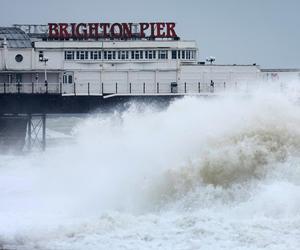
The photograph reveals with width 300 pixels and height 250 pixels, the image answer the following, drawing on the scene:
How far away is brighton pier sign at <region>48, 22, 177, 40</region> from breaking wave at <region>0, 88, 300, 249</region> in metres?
26.4

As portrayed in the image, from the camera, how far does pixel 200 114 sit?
87.1 feet

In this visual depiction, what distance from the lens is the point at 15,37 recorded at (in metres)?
56.6

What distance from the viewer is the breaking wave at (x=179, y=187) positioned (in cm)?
1867

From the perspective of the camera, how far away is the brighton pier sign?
55156mm

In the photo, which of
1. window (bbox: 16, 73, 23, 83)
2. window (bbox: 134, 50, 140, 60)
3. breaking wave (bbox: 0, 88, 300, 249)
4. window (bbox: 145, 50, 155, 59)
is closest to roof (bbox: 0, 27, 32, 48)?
window (bbox: 16, 73, 23, 83)

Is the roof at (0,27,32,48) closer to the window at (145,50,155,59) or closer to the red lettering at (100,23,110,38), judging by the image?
the red lettering at (100,23,110,38)

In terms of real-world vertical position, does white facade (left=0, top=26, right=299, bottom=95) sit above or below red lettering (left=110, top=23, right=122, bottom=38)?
below

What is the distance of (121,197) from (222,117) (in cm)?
521

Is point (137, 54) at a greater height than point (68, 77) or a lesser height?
greater

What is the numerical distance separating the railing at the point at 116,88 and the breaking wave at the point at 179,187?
70.1 ft

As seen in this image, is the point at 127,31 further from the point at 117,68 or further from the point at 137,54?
the point at 117,68

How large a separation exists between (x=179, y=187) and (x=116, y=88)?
29.4 m

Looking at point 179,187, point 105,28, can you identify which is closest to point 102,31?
point 105,28

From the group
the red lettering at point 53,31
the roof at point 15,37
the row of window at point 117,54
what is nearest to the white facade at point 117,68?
the row of window at point 117,54
